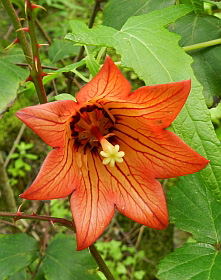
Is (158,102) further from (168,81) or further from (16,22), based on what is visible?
(16,22)

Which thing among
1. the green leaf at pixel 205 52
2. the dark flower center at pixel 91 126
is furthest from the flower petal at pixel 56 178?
the green leaf at pixel 205 52

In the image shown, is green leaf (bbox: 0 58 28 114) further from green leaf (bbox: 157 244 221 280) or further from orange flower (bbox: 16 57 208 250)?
green leaf (bbox: 157 244 221 280)

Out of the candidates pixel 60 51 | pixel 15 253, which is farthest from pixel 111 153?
pixel 60 51

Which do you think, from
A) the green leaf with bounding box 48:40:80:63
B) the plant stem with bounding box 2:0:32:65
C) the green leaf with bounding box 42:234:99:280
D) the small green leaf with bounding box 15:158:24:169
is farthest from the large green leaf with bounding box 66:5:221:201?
the small green leaf with bounding box 15:158:24:169

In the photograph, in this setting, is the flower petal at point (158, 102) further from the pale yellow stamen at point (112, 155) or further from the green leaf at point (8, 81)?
the green leaf at point (8, 81)

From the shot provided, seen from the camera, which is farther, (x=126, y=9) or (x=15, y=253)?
(x=15, y=253)

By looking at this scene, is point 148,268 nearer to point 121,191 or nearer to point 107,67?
point 121,191
